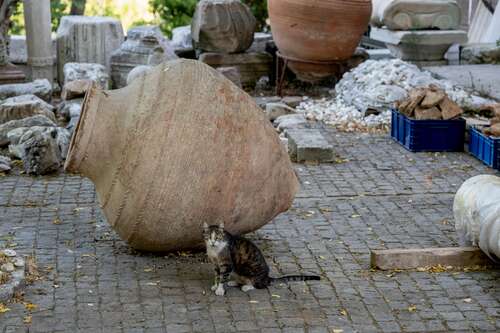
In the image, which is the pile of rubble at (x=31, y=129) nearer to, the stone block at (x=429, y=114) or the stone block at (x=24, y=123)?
the stone block at (x=24, y=123)

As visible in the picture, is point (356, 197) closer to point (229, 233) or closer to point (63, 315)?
point (229, 233)

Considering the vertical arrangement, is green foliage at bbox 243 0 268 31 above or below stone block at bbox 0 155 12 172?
above

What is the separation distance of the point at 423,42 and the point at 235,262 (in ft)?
29.4

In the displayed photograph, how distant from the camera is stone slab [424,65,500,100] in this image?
13438 millimetres

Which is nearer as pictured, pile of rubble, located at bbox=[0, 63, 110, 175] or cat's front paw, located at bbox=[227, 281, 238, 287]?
cat's front paw, located at bbox=[227, 281, 238, 287]

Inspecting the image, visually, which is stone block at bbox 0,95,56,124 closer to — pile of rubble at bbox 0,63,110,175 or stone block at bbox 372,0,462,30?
pile of rubble at bbox 0,63,110,175

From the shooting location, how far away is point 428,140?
455 inches

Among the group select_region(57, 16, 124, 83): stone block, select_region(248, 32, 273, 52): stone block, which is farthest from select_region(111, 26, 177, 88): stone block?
select_region(248, 32, 273, 52): stone block

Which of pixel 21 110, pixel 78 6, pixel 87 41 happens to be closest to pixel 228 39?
pixel 87 41

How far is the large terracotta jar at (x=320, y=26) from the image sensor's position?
561 inches

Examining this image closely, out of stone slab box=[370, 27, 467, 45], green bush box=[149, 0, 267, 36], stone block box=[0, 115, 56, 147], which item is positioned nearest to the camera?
stone block box=[0, 115, 56, 147]

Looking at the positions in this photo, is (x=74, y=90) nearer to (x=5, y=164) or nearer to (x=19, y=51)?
(x=5, y=164)

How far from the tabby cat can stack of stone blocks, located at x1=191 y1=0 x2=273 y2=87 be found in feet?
25.8

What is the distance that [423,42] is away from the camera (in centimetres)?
1527
